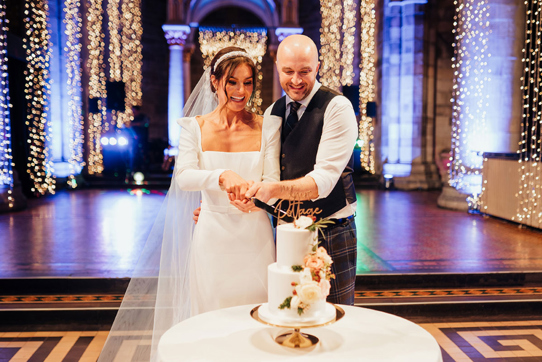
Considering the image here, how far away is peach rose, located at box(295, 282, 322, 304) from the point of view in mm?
1454

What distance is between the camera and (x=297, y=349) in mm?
1642

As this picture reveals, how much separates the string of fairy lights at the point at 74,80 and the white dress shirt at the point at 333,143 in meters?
10.6

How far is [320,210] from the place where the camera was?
216 centimetres

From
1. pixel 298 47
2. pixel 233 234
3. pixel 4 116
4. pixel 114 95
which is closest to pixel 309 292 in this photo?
pixel 233 234

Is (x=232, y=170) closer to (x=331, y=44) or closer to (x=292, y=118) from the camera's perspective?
(x=292, y=118)

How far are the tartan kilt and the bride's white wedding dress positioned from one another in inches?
11.4

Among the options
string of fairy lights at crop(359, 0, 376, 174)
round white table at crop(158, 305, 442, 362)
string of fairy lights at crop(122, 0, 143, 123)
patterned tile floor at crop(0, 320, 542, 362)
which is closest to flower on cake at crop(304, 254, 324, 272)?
round white table at crop(158, 305, 442, 362)

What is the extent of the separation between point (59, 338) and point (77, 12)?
1021cm

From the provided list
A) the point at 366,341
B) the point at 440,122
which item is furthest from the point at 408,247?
the point at 440,122

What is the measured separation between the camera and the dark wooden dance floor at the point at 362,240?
182 inches

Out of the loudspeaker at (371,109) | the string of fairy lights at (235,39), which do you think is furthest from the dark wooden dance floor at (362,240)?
the string of fairy lights at (235,39)

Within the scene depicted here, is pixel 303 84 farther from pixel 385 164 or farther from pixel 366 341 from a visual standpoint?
pixel 385 164

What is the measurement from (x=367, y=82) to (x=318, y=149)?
11.8 m

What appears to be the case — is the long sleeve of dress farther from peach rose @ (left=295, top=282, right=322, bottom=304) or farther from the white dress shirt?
peach rose @ (left=295, top=282, right=322, bottom=304)
